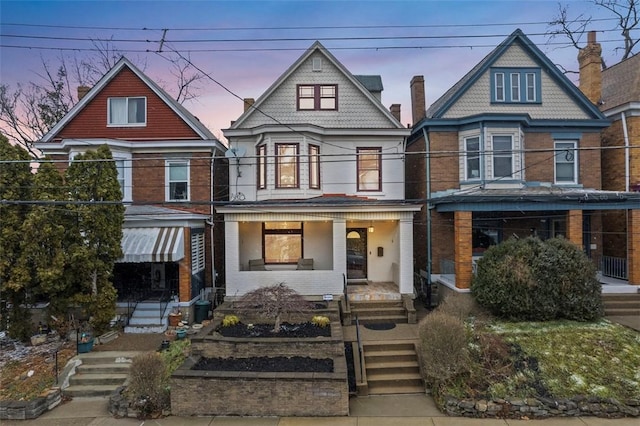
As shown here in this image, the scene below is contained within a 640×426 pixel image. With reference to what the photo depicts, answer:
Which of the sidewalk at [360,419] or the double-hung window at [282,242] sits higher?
the double-hung window at [282,242]

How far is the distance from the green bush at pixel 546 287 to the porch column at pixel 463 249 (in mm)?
1679

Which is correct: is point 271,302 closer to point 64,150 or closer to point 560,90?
point 64,150

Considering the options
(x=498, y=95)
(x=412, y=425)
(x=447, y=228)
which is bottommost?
(x=412, y=425)

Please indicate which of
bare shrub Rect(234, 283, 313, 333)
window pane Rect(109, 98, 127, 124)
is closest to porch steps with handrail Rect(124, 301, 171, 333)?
bare shrub Rect(234, 283, 313, 333)

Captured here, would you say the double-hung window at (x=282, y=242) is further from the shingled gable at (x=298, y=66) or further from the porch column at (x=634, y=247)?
the porch column at (x=634, y=247)

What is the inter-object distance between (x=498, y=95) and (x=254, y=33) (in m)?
10.8

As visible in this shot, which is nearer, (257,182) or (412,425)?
(412,425)

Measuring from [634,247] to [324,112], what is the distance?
12.8 metres

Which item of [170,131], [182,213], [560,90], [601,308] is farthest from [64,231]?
[560,90]

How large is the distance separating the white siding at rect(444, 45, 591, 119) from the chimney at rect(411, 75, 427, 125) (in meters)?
1.70

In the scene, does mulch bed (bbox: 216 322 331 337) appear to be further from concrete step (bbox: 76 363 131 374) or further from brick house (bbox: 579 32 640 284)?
brick house (bbox: 579 32 640 284)

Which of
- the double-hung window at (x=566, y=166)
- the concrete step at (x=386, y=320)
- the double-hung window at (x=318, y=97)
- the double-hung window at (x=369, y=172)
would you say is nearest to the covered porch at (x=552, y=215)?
the double-hung window at (x=566, y=166)

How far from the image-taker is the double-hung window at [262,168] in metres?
14.7

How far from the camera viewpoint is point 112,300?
11.1 metres
